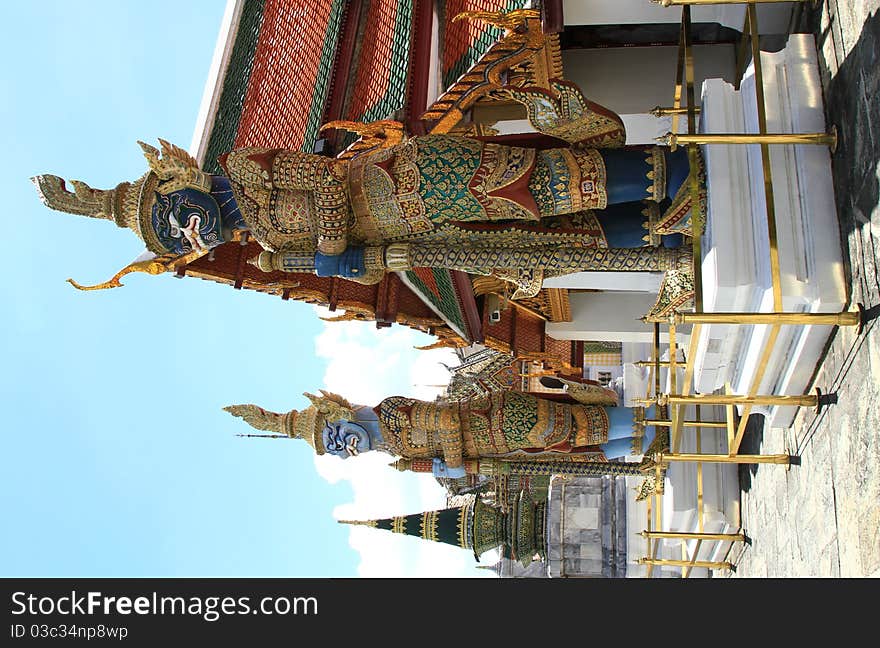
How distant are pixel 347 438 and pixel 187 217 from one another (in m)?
2.22

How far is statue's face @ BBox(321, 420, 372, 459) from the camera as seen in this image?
5863 millimetres

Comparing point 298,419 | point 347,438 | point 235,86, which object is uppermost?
point 235,86

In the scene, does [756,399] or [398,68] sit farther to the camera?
[398,68]

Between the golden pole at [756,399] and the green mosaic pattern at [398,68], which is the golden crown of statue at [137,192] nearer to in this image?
the green mosaic pattern at [398,68]

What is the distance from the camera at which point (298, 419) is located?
5969mm

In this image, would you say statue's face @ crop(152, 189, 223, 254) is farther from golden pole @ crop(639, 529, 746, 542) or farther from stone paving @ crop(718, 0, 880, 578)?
golden pole @ crop(639, 529, 746, 542)

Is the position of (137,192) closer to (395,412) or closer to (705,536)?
(395,412)

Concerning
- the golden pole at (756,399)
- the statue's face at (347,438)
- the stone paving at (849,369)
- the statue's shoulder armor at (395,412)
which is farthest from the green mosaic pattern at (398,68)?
the golden pole at (756,399)

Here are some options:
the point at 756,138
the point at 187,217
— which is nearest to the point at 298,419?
the point at 187,217

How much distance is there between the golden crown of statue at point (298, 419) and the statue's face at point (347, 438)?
7 centimetres

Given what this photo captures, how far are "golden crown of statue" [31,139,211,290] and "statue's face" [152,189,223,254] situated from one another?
0.03 metres

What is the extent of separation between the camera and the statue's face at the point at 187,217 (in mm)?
4258

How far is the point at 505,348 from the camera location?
8.05 m

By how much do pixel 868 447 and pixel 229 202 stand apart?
321 centimetres
